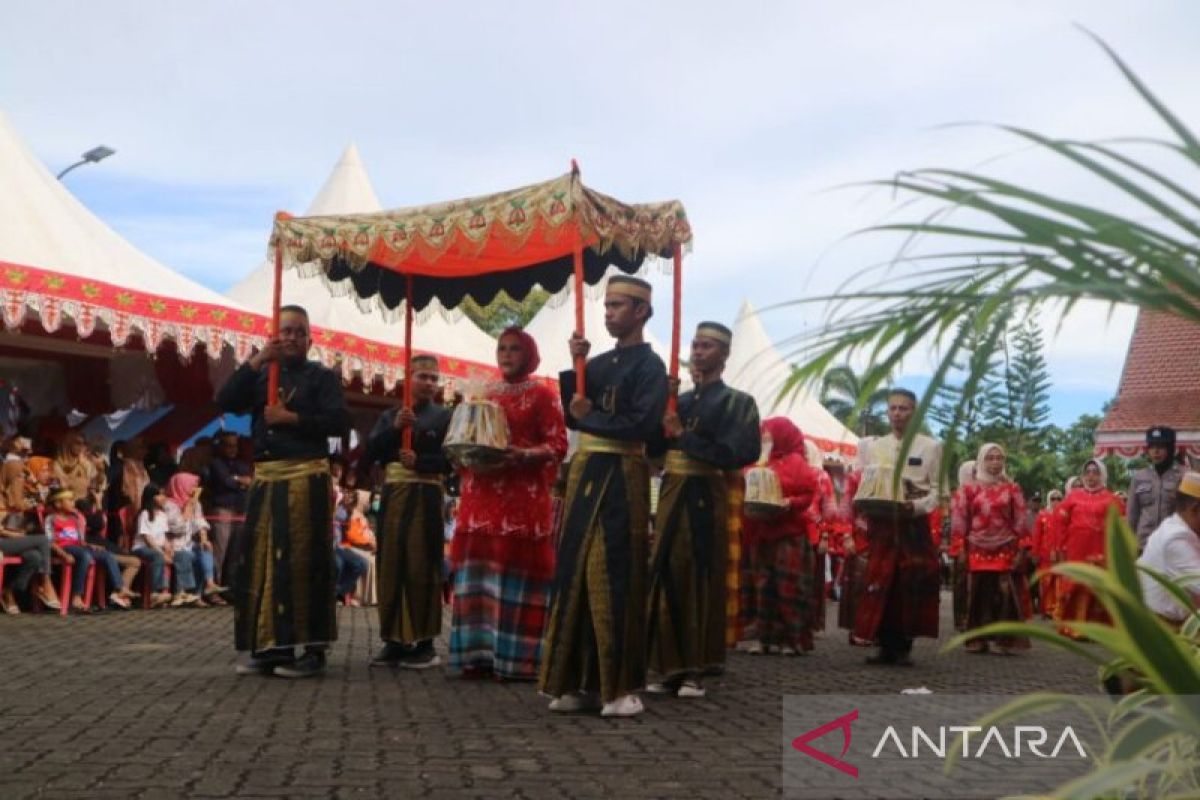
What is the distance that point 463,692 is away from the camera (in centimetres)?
762

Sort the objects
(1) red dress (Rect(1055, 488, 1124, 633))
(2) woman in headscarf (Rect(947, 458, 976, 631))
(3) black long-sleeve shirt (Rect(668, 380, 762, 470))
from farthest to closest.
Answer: (1) red dress (Rect(1055, 488, 1124, 633)) → (2) woman in headscarf (Rect(947, 458, 976, 631)) → (3) black long-sleeve shirt (Rect(668, 380, 762, 470))

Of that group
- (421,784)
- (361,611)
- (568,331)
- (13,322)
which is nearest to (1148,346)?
(568,331)

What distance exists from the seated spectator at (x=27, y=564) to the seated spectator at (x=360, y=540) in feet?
13.4

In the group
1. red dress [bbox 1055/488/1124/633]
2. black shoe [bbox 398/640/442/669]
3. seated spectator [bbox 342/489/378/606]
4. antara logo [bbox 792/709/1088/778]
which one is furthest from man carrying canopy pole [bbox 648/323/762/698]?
seated spectator [bbox 342/489/378/606]

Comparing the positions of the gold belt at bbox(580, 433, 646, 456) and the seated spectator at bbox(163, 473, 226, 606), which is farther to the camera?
the seated spectator at bbox(163, 473, 226, 606)

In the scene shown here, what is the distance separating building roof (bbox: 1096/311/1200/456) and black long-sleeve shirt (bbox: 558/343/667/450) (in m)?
21.3

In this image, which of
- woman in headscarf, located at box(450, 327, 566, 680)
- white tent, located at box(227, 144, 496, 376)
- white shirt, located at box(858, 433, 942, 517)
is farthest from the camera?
white tent, located at box(227, 144, 496, 376)

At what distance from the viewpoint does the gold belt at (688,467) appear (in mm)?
7934

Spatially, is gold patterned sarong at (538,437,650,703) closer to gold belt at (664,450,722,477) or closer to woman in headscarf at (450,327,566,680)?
gold belt at (664,450,722,477)

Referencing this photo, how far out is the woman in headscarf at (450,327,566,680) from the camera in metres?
8.23

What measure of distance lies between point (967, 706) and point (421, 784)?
11.5 ft

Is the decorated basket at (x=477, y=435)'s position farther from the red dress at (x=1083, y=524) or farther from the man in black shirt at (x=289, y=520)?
the red dress at (x=1083, y=524)

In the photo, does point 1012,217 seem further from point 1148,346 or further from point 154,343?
point 1148,346

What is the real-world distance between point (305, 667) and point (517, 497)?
4.98 ft
